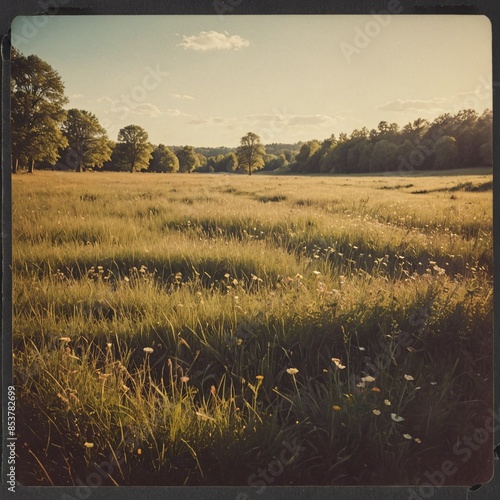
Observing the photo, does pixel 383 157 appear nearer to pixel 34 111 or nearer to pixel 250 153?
pixel 250 153

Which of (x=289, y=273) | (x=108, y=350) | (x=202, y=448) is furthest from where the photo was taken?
(x=289, y=273)

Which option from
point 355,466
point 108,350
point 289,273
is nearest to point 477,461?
point 355,466

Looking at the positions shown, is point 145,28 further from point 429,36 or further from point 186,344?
point 186,344

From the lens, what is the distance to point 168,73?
262 centimetres

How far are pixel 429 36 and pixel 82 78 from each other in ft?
6.47

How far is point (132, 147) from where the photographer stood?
8.62 feet

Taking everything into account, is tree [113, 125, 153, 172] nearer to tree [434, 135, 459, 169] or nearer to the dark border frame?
the dark border frame

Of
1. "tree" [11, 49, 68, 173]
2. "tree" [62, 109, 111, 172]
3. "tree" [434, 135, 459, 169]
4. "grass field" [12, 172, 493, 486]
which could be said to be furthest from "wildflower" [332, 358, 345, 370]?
"tree" [11, 49, 68, 173]

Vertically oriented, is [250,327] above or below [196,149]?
below

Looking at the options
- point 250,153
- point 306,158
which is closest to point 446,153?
point 306,158

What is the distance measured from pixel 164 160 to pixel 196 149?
0.64 ft

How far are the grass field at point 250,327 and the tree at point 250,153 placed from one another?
0.14m

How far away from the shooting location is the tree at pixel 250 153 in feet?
8.51

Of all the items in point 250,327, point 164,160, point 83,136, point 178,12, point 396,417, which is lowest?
point 396,417
